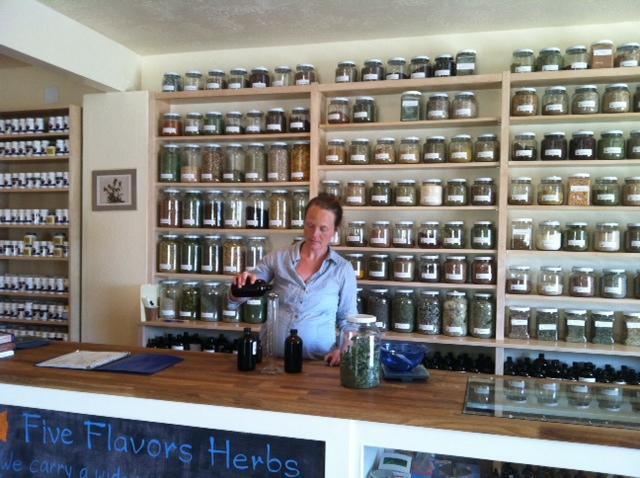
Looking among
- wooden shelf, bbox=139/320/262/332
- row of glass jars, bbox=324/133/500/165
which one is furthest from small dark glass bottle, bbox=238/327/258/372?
row of glass jars, bbox=324/133/500/165

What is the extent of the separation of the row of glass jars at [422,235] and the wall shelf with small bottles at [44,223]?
6.65 feet

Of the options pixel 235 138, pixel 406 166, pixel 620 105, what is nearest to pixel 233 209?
pixel 235 138

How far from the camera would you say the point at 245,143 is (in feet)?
12.2

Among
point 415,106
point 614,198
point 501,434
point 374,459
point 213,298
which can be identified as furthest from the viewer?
point 213,298

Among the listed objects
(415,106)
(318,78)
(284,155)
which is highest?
(318,78)

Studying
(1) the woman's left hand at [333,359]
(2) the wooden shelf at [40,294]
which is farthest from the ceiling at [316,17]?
(1) the woman's left hand at [333,359]

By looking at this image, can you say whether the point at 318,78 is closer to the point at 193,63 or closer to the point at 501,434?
the point at 193,63

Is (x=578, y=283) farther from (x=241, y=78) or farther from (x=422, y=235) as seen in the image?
(x=241, y=78)

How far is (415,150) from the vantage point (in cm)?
326

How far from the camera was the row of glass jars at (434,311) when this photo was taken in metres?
3.12

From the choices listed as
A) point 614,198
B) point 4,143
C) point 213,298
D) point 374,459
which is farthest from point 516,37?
point 4,143

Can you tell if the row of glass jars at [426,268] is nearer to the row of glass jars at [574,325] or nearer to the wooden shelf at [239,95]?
the row of glass jars at [574,325]

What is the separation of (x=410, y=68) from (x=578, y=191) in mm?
1242

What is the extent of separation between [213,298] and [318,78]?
63.7 inches
